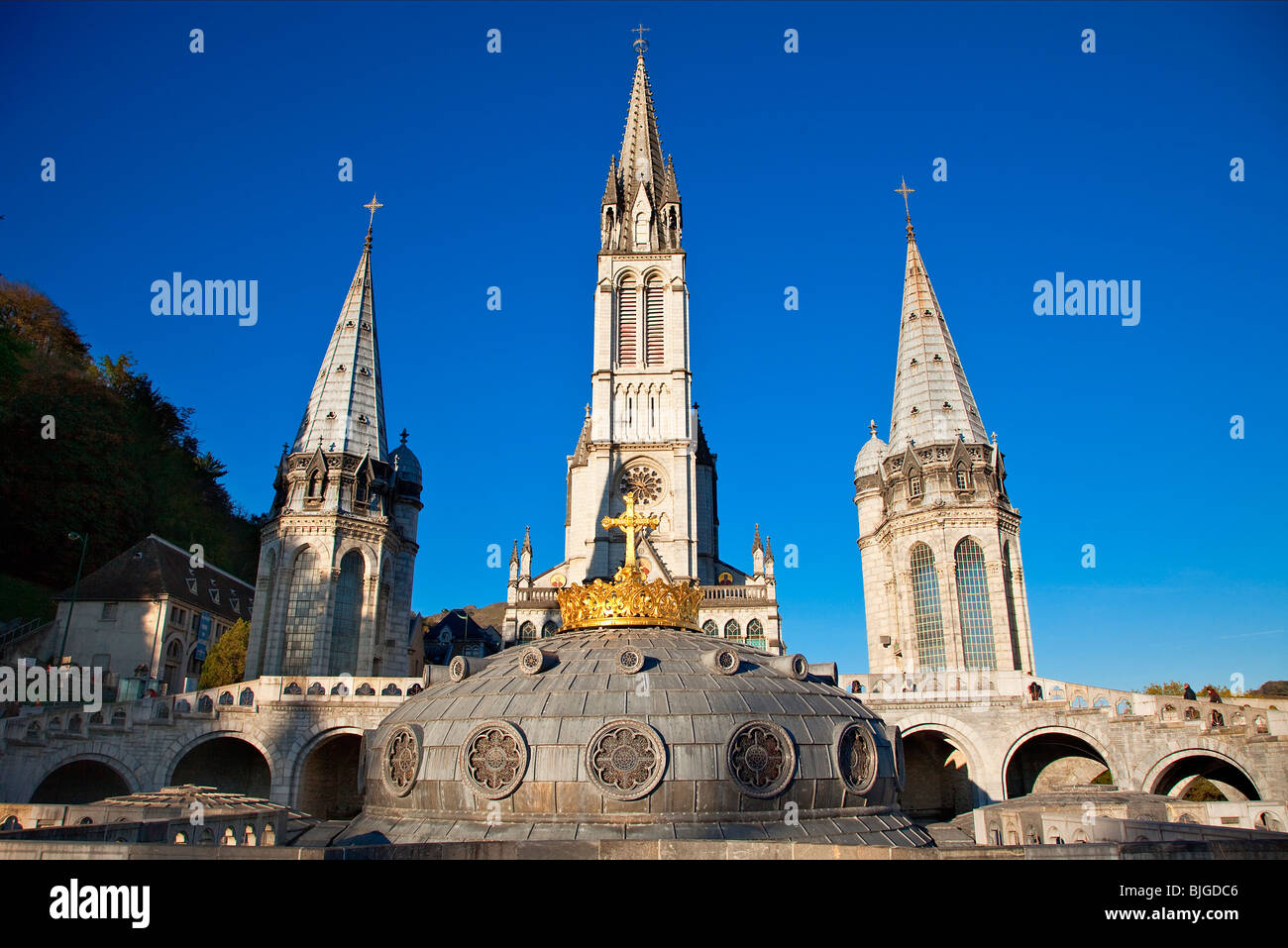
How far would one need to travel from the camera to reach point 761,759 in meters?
11.2

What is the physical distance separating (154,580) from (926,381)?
42115mm

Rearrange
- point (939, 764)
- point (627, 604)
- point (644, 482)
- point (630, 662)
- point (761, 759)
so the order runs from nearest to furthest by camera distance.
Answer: point (761, 759)
point (630, 662)
point (627, 604)
point (939, 764)
point (644, 482)

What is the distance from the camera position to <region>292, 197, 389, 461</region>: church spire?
135 feet

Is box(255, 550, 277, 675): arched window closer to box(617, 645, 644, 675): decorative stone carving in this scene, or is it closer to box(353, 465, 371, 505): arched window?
box(353, 465, 371, 505): arched window

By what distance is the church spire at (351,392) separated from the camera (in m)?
41.2

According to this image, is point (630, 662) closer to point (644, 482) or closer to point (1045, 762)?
point (1045, 762)

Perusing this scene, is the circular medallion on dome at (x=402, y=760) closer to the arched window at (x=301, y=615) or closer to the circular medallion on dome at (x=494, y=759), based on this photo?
the circular medallion on dome at (x=494, y=759)

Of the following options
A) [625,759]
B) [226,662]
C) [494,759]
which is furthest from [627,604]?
[226,662]

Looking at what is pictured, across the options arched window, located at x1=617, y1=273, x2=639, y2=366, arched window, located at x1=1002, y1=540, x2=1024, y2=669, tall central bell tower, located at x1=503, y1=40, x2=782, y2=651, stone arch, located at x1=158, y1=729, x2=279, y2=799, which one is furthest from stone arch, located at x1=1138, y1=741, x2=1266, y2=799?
arched window, located at x1=617, y1=273, x2=639, y2=366

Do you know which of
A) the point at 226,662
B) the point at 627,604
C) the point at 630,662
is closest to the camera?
the point at 630,662

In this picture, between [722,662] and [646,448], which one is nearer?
[722,662]

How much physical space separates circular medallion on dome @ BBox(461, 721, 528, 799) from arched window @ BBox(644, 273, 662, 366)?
44.8m

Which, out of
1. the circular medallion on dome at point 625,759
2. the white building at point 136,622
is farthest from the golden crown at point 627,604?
the white building at point 136,622
